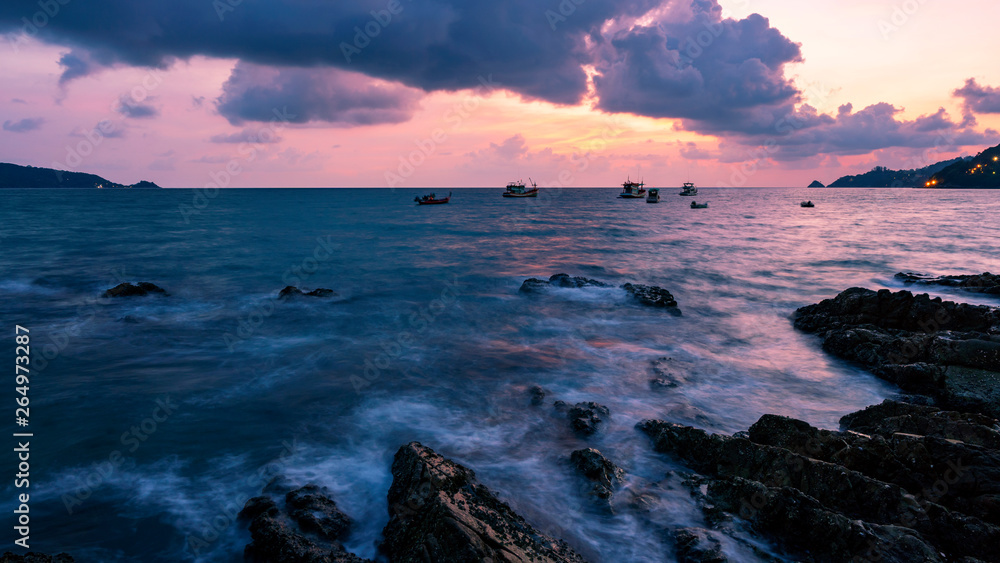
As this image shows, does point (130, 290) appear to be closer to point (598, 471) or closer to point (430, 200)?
point (598, 471)

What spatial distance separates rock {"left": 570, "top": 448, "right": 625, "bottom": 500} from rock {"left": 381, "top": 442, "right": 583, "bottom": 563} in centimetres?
186

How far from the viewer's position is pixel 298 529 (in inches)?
283

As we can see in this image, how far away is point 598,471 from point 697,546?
6.97 ft

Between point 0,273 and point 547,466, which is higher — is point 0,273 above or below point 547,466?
above

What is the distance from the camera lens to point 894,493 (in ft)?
22.5

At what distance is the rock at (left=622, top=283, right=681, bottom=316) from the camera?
21578 mm

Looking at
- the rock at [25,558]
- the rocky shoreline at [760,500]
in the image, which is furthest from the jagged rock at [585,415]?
the rock at [25,558]

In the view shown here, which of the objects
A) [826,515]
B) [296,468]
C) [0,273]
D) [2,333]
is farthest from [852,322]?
[0,273]

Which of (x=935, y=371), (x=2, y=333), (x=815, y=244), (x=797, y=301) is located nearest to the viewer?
(x=935, y=371)

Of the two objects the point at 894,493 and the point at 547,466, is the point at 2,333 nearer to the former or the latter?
the point at 547,466

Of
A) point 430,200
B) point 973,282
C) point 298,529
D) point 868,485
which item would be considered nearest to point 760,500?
point 868,485

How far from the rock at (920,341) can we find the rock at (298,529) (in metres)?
13.9

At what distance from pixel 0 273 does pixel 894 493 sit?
41.7m

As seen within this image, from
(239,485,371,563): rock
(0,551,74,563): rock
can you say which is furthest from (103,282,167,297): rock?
(0,551,74,563): rock
